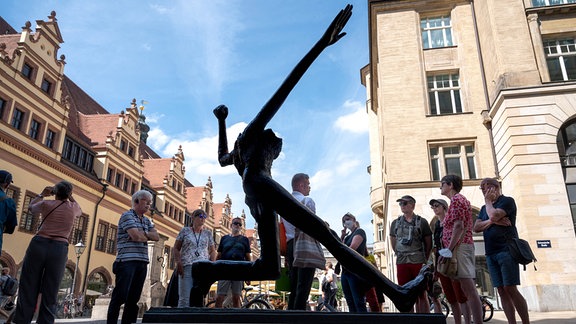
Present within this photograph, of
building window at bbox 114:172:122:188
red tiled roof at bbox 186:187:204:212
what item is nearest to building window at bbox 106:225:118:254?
building window at bbox 114:172:122:188

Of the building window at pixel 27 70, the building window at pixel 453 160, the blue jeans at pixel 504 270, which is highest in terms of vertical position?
the building window at pixel 27 70

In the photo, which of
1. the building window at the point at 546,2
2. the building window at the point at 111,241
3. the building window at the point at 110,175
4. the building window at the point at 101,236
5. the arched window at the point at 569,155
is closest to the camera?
the arched window at the point at 569,155

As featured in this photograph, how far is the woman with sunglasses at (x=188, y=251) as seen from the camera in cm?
684

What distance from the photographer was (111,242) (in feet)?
108

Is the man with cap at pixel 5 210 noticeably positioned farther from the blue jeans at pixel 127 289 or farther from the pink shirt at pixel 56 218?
the blue jeans at pixel 127 289

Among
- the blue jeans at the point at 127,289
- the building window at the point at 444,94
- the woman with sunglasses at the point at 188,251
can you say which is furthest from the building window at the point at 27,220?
the building window at the point at 444,94

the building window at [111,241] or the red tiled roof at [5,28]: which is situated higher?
the red tiled roof at [5,28]

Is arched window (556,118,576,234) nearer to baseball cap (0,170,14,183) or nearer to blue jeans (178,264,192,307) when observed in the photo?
blue jeans (178,264,192,307)

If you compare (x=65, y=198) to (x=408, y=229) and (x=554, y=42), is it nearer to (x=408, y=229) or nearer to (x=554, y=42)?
(x=408, y=229)

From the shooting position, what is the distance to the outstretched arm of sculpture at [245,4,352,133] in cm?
333

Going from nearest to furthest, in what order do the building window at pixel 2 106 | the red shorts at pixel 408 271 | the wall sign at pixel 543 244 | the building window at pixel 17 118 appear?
1. the red shorts at pixel 408 271
2. the wall sign at pixel 543 244
3. the building window at pixel 2 106
4. the building window at pixel 17 118

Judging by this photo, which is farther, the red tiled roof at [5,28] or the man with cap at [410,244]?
the red tiled roof at [5,28]

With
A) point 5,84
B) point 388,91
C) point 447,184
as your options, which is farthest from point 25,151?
point 447,184

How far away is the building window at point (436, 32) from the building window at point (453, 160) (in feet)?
18.1
